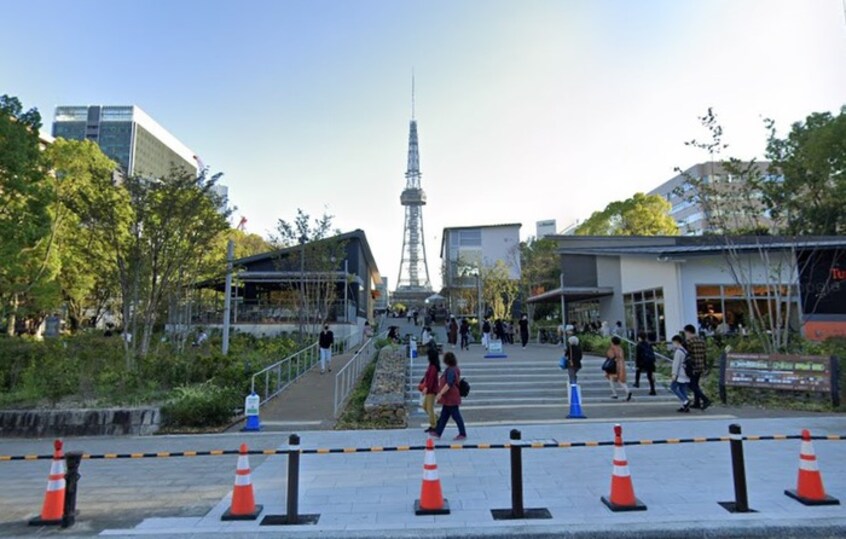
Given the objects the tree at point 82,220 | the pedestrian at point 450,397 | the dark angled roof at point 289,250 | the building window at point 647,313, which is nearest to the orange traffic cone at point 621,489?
the pedestrian at point 450,397

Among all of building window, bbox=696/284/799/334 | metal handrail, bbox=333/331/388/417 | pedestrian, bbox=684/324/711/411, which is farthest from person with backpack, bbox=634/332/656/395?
building window, bbox=696/284/799/334

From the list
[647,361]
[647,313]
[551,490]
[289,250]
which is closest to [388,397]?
[551,490]

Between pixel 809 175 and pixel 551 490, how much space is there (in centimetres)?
1851

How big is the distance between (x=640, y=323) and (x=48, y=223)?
24552mm

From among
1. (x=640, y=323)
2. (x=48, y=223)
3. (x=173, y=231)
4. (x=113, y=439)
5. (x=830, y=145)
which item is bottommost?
(x=113, y=439)

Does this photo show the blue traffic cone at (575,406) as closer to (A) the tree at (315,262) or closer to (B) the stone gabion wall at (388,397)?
(B) the stone gabion wall at (388,397)

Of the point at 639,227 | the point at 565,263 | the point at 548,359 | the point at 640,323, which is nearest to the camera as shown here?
the point at 548,359

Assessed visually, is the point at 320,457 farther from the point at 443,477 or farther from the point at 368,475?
the point at 443,477

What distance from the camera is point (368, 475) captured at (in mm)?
6742

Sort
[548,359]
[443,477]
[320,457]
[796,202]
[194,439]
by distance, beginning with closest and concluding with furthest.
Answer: [443,477]
[320,457]
[194,439]
[796,202]
[548,359]

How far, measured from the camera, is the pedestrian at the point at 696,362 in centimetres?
1120

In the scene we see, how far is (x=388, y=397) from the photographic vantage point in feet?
36.3

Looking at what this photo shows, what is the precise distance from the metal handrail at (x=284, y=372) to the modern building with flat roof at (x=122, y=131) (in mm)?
87843

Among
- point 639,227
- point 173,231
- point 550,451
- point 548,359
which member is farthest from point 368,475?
point 639,227
